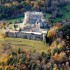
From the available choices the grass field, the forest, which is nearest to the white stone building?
the grass field

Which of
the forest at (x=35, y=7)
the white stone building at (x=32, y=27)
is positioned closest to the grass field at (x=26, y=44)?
the white stone building at (x=32, y=27)

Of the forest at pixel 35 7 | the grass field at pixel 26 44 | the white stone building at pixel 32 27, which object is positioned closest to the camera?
the grass field at pixel 26 44

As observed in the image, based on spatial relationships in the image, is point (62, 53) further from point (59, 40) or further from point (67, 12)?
point (67, 12)

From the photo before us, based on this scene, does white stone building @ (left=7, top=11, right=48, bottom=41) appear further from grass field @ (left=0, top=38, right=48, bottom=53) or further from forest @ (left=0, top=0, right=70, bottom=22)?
forest @ (left=0, top=0, right=70, bottom=22)

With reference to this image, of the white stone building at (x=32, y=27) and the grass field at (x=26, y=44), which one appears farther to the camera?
the white stone building at (x=32, y=27)

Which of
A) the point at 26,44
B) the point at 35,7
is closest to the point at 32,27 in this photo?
the point at 26,44

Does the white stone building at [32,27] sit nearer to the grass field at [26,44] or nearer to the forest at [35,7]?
the grass field at [26,44]

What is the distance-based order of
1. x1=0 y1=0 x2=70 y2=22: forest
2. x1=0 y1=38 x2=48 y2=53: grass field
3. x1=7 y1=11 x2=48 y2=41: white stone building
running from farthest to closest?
x1=0 y1=0 x2=70 y2=22: forest → x1=7 y1=11 x2=48 y2=41: white stone building → x1=0 y1=38 x2=48 y2=53: grass field

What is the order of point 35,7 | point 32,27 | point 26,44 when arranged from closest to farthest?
1. point 26,44
2. point 32,27
3. point 35,7

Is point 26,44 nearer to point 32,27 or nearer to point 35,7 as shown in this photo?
point 32,27
